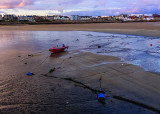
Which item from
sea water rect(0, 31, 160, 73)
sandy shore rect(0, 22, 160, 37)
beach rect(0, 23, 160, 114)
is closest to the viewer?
beach rect(0, 23, 160, 114)

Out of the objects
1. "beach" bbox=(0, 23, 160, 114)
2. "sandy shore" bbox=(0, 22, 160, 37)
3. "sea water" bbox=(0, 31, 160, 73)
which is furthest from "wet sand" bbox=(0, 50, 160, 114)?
"sandy shore" bbox=(0, 22, 160, 37)

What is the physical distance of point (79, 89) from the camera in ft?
23.3

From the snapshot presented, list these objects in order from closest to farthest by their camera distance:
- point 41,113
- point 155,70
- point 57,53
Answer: point 41,113 → point 155,70 → point 57,53

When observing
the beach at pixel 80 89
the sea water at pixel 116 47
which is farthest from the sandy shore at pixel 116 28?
the beach at pixel 80 89

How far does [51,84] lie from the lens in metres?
7.69

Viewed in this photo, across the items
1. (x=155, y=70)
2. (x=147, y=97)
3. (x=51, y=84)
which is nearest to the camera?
(x=147, y=97)

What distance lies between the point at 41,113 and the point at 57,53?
1015cm

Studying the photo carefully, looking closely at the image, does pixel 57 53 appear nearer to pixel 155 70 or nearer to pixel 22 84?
pixel 22 84

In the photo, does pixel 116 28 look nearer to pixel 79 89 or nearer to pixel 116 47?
pixel 116 47

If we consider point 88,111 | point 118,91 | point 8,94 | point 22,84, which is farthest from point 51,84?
point 118,91

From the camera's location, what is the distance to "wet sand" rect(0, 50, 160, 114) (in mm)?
5675

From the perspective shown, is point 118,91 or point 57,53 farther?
point 57,53

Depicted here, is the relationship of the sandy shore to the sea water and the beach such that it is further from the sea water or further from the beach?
the beach

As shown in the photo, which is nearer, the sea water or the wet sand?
the wet sand
